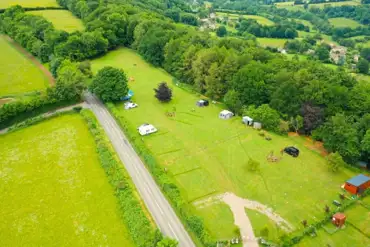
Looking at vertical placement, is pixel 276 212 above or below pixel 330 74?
below

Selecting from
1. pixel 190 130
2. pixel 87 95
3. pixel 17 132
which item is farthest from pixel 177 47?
pixel 17 132

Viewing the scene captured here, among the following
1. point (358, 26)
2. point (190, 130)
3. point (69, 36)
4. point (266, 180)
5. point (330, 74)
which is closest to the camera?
point (266, 180)

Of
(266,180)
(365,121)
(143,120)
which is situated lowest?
(143,120)

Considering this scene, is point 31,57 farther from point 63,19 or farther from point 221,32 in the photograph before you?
point 221,32

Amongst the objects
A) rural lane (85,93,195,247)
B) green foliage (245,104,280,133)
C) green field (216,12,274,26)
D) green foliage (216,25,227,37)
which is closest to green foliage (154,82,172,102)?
rural lane (85,93,195,247)

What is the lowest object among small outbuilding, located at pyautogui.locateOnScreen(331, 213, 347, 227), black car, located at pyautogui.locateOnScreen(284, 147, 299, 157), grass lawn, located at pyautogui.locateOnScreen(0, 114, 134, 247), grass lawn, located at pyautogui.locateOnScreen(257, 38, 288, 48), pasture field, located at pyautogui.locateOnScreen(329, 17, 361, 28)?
grass lawn, located at pyautogui.locateOnScreen(257, 38, 288, 48)

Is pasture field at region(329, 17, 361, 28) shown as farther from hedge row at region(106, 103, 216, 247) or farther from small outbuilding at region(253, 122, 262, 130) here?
hedge row at region(106, 103, 216, 247)

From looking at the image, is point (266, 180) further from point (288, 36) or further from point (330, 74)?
point (288, 36)
